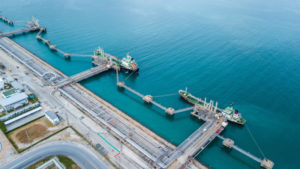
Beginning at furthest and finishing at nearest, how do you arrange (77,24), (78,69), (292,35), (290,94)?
(77,24) → (292,35) → (78,69) → (290,94)

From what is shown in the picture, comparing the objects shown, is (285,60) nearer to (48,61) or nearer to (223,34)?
(223,34)

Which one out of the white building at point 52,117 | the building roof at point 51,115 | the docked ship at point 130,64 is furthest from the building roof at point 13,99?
the docked ship at point 130,64

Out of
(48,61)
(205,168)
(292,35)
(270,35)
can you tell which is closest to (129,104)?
(205,168)

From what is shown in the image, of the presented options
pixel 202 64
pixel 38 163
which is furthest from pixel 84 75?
pixel 202 64

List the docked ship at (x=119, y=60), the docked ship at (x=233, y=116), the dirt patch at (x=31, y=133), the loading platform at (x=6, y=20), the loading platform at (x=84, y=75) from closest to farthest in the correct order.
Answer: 1. the dirt patch at (x=31, y=133)
2. the docked ship at (x=233, y=116)
3. the loading platform at (x=84, y=75)
4. the docked ship at (x=119, y=60)
5. the loading platform at (x=6, y=20)

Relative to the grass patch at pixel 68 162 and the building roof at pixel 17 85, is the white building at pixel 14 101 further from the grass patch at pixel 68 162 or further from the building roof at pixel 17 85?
the grass patch at pixel 68 162

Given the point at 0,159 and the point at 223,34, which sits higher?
the point at 223,34
